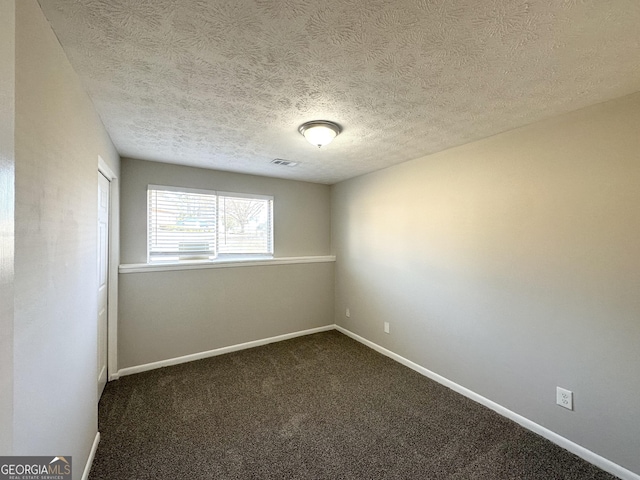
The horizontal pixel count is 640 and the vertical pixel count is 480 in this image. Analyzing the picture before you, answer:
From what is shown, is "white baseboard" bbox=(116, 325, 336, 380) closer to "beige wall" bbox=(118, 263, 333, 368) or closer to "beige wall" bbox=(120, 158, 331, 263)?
"beige wall" bbox=(118, 263, 333, 368)

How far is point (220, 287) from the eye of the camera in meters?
3.41

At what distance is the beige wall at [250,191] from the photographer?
299 cm

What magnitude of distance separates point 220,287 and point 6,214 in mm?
2786

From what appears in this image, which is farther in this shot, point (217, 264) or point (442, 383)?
point (217, 264)

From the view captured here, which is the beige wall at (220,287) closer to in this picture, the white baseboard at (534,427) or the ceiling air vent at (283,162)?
the ceiling air vent at (283,162)

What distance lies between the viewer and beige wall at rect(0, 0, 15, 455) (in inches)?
27.6

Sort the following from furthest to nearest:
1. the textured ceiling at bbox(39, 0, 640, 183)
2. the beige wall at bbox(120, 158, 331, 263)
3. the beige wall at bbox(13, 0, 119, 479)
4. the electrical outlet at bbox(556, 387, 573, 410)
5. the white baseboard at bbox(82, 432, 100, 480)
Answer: the beige wall at bbox(120, 158, 331, 263) → the electrical outlet at bbox(556, 387, 573, 410) → the white baseboard at bbox(82, 432, 100, 480) → the textured ceiling at bbox(39, 0, 640, 183) → the beige wall at bbox(13, 0, 119, 479)

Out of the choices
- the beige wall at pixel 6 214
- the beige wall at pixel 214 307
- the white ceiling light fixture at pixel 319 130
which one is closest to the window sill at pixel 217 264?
the beige wall at pixel 214 307

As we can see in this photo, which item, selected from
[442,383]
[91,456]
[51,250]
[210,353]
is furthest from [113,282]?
[442,383]

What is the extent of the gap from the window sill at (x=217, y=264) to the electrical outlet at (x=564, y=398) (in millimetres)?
2927

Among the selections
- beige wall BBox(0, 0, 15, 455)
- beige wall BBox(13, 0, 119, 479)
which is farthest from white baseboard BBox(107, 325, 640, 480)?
beige wall BBox(0, 0, 15, 455)

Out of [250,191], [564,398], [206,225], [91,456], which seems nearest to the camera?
[91,456]

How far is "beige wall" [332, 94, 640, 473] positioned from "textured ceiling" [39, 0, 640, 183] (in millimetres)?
353

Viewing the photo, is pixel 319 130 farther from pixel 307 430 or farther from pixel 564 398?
pixel 564 398
